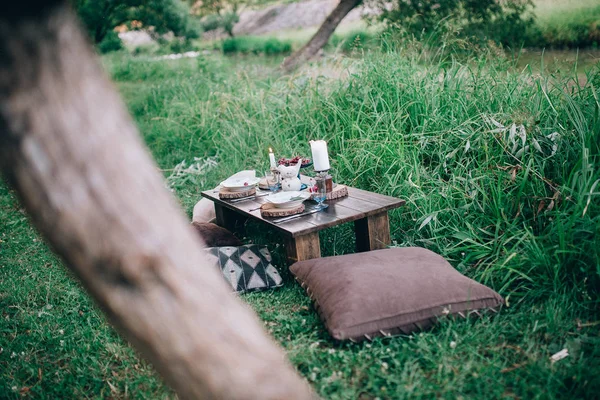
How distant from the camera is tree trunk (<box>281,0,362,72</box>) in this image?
994cm

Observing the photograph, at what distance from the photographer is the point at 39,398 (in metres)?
2.37

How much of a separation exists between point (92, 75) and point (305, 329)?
1.79 metres

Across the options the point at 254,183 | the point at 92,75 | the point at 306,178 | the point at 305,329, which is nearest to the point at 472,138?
the point at 306,178

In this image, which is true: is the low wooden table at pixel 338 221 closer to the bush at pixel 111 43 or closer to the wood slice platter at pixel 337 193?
the wood slice platter at pixel 337 193

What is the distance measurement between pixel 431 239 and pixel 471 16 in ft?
26.2

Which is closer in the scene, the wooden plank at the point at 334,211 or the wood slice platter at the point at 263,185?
the wooden plank at the point at 334,211

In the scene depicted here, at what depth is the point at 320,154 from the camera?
3.36 m

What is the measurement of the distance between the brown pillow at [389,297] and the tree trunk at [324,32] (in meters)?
7.92

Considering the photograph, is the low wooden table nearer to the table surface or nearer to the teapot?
the table surface

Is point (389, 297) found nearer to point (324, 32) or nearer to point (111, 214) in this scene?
point (111, 214)

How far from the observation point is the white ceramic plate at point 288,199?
3223mm

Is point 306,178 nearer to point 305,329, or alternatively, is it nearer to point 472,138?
point 472,138

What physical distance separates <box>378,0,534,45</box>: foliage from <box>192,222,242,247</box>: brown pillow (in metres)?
7.16

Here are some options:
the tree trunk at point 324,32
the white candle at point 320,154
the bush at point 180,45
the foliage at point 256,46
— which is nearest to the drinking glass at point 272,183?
the white candle at point 320,154
